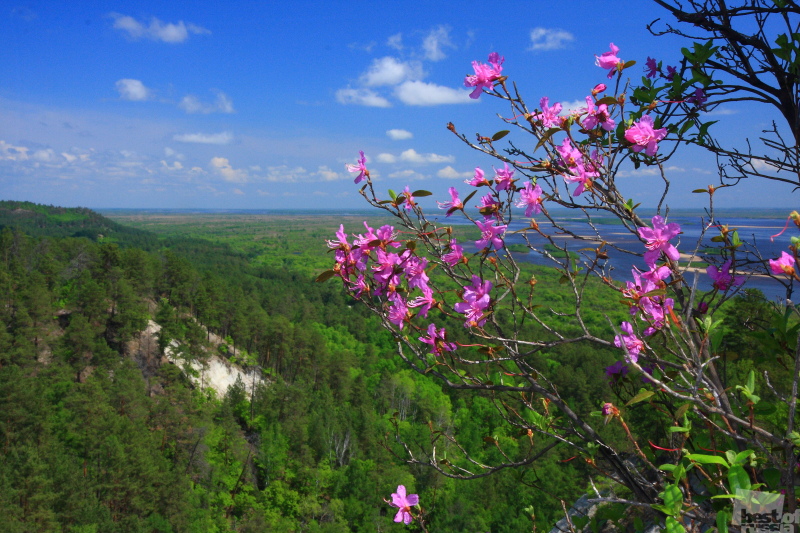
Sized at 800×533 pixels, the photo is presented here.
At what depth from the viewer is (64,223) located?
102 metres

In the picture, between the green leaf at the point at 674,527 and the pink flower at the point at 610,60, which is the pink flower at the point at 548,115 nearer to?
the pink flower at the point at 610,60

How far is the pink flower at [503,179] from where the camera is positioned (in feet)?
5.44

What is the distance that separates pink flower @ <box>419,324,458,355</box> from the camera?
1.74 metres

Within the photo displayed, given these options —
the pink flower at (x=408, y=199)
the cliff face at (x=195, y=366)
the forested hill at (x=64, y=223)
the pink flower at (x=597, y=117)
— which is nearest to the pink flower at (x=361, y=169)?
the pink flower at (x=408, y=199)

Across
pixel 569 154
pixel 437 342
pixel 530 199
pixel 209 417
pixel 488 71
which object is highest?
pixel 488 71

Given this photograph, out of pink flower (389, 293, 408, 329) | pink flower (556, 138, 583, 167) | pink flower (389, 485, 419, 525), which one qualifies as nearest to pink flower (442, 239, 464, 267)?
pink flower (389, 293, 408, 329)

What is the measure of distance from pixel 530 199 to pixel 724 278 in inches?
29.3

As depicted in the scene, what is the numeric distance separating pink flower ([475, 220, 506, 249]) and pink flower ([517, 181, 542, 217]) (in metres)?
0.13

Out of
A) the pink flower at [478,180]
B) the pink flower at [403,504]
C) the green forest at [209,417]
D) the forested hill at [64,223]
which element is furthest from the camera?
the forested hill at [64,223]

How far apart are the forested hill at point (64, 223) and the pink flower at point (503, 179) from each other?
292ft

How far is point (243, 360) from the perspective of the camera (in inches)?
1443

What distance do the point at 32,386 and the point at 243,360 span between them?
15997 mm

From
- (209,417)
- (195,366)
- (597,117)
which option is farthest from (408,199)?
(195,366)

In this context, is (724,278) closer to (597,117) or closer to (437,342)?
(597,117)
